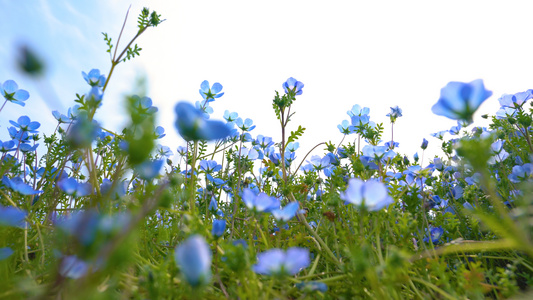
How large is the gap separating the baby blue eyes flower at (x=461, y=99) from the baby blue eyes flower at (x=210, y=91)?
138 centimetres

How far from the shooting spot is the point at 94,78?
145 cm

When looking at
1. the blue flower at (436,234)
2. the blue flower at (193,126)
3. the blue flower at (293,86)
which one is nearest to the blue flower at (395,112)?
the blue flower at (293,86)

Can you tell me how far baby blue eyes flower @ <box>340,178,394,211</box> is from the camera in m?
0.93

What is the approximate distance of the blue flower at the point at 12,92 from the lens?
6.59 feet

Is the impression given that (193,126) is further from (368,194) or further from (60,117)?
(60,117)

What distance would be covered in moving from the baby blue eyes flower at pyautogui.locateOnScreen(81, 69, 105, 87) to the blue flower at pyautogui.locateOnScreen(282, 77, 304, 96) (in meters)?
0.95

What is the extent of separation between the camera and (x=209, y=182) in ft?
7.48

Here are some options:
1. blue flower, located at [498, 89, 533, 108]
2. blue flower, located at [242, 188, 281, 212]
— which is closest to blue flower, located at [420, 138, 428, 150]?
blue flower, located at [498, 89, 533, 108]

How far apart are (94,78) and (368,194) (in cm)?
127

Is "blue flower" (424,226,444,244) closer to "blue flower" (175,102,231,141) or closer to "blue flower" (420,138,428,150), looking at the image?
"blue flower" (420,138,428,150)

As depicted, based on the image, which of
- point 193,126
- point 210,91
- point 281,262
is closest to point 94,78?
point 210,91

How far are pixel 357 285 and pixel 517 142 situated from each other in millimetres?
1717

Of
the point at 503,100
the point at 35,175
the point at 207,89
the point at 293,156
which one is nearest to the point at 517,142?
the point at 503,100

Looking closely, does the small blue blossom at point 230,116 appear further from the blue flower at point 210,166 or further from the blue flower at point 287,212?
the blue flower at point 287,212
